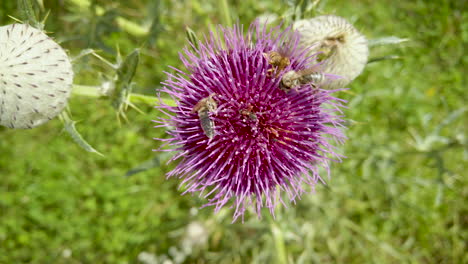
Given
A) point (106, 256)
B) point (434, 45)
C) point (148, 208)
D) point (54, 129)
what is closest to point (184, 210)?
point (148, 208)

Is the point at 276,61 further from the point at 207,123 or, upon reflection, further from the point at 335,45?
the point at 207,123

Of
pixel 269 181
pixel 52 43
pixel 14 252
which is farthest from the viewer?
pixel 14 252

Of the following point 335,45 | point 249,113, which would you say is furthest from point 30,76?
point 335,45

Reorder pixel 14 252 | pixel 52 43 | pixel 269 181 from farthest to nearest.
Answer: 1. pixel 14 252
2. pixel 269 181
3. pixel 52 43

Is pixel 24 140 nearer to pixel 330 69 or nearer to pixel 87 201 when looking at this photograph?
pixel 87 201

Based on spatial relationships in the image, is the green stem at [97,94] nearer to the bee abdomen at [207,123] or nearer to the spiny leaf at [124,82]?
the spiny leaf at [124,82]

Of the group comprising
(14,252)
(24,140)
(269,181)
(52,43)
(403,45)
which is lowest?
(14,252)
